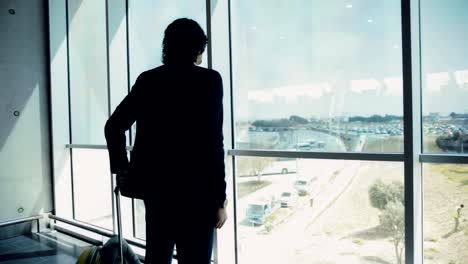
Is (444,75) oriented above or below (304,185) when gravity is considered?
above

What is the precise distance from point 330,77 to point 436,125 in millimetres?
713

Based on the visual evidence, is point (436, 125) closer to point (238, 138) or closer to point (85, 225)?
point (238, 138)

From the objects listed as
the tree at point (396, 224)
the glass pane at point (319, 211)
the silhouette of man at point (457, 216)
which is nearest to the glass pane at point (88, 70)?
the glass pane at point (319, 211)

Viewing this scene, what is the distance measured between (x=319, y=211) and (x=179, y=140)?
152 centimetres

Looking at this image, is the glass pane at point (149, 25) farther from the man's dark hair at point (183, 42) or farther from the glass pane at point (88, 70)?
the man's dark hair at point (183, 42)

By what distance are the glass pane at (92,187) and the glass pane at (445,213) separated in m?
3.19

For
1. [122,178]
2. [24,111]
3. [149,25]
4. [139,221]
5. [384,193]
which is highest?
[149,25]

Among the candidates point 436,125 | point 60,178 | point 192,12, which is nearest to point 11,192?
point 60,178

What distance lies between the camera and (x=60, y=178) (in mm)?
4699

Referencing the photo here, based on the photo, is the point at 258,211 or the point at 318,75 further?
the point at 258,211

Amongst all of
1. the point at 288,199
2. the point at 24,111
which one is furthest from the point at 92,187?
the point at 288,199

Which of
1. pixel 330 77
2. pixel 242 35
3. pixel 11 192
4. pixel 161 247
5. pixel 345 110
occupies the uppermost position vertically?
pixel 242 35

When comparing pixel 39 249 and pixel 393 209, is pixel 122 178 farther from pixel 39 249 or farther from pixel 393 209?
pixel 39 249

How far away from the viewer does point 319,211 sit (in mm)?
2529
